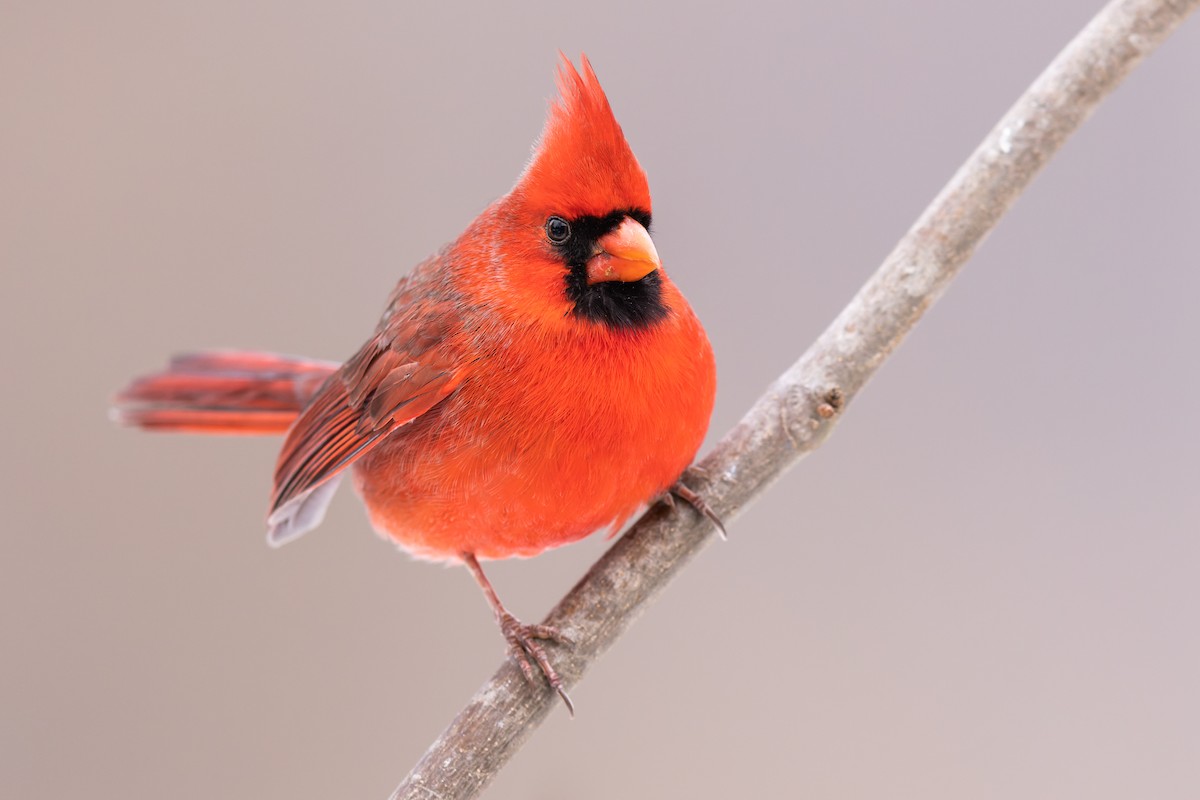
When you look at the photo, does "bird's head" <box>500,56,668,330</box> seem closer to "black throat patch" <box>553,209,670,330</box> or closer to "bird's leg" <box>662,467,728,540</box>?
"black throat patch" <box>553,209,670,330</box>

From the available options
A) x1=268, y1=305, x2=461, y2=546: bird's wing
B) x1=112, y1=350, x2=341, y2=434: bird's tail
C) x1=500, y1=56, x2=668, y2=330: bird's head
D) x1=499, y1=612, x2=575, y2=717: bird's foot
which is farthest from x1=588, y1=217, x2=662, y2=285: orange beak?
x1=112, y1=350, x2=341, y2=434: bird's tail

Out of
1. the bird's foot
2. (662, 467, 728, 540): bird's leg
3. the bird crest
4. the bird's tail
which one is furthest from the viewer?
the bird's tail

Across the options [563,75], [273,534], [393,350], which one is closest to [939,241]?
[563,75]

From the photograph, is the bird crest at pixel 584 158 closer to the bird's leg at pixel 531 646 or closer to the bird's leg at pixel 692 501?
the bird's leg at pixel 692 501

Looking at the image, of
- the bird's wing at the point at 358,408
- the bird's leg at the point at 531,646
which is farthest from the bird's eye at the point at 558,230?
the bird's leg at the point at 531,646

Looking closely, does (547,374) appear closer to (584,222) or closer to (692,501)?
(584,222)

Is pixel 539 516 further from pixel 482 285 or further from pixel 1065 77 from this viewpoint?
pixel 1065 77

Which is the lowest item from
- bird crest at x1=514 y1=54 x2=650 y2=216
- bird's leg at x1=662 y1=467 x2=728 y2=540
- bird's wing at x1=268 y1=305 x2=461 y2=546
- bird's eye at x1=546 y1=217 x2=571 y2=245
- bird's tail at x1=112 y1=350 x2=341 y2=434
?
bird's leg at x1=662 y1=467 x2=728 y2=540

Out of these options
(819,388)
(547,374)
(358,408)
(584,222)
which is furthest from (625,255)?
(358,408)
